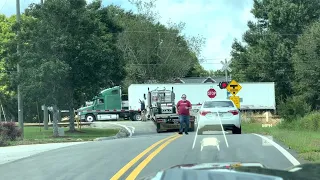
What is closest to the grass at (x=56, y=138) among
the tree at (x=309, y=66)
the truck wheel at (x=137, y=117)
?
the truck wheel at (x=137, y=117)

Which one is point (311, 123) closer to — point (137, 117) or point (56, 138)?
point (56, 138)

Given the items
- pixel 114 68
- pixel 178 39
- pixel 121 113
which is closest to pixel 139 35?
pixel 178 39

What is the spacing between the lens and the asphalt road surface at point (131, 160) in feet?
34.4

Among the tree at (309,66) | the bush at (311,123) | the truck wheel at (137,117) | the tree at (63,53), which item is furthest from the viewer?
the truck wheel at (137,117)

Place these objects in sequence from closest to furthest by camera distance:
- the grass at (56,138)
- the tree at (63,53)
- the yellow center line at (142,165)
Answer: the yellow center line at (142,165) < the grass at (56,138) < the tree at (63,53)

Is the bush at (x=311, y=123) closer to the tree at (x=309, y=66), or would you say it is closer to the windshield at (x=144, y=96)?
the windshield at (x=144, y=96)

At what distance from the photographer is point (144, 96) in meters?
40.3

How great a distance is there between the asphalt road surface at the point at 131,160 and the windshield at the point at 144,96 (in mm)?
32

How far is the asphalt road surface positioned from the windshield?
3 cm

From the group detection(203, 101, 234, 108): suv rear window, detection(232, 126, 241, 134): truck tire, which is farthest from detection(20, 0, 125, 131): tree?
detection(232, 126, 241, 134): truck tire

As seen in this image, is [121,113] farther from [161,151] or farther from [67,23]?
[161,151]

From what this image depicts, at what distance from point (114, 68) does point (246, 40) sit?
107ft

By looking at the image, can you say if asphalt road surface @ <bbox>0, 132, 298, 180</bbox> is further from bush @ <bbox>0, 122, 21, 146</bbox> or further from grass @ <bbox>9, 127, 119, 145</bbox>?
bush @ <bbox>0, 122, 21, 146</bbox>

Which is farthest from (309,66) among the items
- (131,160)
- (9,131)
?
(131,160)
